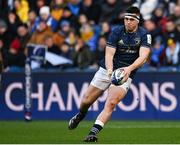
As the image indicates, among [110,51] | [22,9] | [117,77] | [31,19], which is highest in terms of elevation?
[110,51]

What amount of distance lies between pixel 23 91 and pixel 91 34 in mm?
3176

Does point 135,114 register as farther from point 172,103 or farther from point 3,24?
point 3,24

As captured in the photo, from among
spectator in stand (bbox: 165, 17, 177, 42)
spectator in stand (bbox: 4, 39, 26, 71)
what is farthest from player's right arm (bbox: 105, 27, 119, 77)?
spectator in stand (bbox: 165, 17, 177, 42)

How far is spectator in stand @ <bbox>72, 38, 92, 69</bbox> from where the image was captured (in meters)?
22.1

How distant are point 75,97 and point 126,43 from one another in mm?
7739

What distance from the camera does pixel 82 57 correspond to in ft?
72.7

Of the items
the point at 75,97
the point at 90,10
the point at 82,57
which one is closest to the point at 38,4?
the point at 90,10

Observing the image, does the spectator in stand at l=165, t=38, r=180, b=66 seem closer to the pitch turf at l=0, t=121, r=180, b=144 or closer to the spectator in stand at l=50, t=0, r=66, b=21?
the pitch turf at l=0, t=121, r=180, b=144

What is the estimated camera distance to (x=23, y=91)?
2156 centimetres

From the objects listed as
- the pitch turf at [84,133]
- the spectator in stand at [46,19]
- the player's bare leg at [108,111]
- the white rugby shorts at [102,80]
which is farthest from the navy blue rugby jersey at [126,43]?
the spectator in stand at [46,19]

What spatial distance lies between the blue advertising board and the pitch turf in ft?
3.88

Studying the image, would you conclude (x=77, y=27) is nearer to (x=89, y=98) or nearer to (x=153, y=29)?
(x=153, y=29)

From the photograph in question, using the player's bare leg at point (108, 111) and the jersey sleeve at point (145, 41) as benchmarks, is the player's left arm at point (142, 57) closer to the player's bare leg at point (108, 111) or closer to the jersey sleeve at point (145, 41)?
the jersey sleeve at point (145, 41)

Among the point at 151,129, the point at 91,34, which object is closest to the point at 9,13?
the point at 91,34
